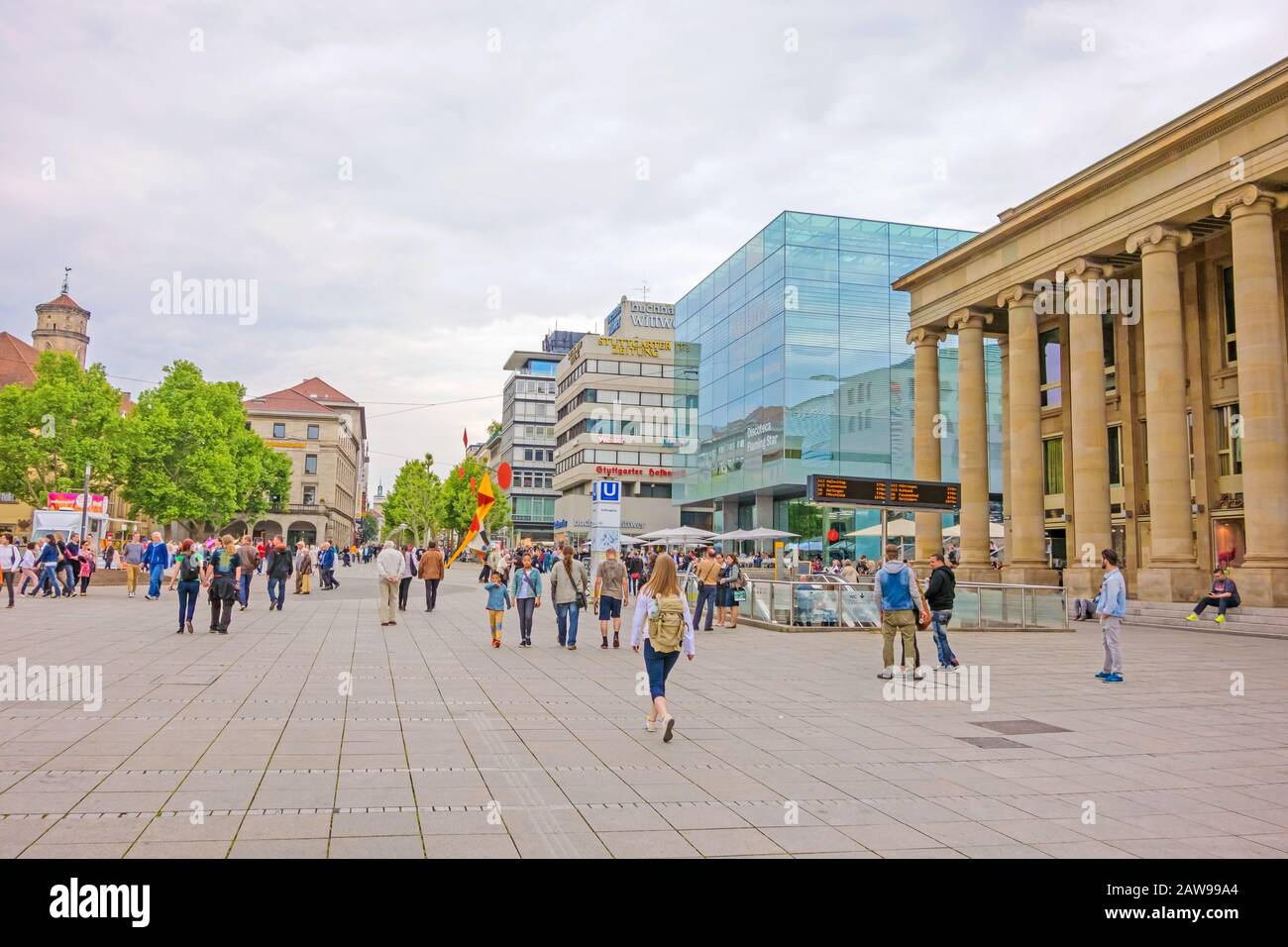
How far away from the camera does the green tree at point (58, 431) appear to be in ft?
202

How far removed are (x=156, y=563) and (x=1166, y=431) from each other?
1208 inches

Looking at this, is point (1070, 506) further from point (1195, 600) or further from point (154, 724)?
point (154, 724)

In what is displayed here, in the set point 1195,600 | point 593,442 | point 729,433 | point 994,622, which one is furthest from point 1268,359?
point 593,442

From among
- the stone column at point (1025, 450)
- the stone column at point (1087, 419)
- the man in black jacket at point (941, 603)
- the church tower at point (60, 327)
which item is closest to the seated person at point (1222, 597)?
the stone column at point (1087, 419)

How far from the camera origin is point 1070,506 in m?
38.0

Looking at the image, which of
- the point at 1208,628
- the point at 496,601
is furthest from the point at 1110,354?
the point at 496,601

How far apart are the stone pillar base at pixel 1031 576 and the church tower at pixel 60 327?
11573cm

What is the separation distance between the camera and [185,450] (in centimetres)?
6669

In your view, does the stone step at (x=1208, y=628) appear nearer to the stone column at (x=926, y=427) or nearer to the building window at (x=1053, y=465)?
the stone column at (x=926, y=427)

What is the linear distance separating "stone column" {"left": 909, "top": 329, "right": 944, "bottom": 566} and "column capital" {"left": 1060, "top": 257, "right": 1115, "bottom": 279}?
9105 mm

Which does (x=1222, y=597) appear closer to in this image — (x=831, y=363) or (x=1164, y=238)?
(x=1164, y=238)

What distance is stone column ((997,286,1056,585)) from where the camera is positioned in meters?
34.3
